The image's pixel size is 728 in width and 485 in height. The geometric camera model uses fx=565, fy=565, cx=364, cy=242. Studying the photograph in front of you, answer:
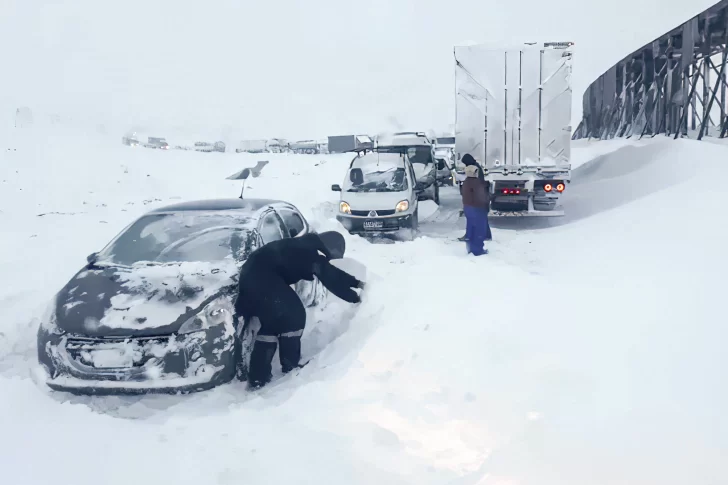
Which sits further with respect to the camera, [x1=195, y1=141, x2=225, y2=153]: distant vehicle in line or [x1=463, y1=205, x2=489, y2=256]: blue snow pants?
[x1=195, y1=141, x2=225, y2=153]: distant vehicle in line

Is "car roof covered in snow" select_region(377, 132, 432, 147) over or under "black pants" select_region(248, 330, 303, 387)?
over

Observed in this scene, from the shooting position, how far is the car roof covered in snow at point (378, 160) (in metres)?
13.6

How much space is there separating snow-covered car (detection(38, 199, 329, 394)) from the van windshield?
24.8 feet

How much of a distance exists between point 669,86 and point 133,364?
26.9 m

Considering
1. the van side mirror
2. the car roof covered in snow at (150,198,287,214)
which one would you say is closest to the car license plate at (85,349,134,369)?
the car roof covered in snow at (150,198,287,214)

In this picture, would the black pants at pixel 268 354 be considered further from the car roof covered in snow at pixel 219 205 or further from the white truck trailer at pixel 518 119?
the white truck trailer at pixel 518 119

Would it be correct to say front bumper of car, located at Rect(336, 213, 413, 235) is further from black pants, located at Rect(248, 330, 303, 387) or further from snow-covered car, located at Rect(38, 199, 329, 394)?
Result: black pants, located at Rect(248, 330, 303, 387)

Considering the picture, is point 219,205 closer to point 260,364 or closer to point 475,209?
point 260,364

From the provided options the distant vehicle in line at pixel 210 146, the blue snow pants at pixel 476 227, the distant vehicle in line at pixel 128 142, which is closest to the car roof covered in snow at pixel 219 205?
the blue snow pants at pixel 476 227

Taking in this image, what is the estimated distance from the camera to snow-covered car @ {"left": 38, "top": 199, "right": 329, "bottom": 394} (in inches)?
165

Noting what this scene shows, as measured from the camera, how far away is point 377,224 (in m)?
11.9

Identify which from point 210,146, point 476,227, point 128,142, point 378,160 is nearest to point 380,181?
point 378,160

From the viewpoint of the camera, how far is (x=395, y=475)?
3389 millimetres

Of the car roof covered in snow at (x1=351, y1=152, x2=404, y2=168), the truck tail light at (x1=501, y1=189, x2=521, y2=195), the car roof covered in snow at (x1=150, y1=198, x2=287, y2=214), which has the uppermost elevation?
the car roof covered in snow at (x1=351, y1=152, x2=404, y2=168)
